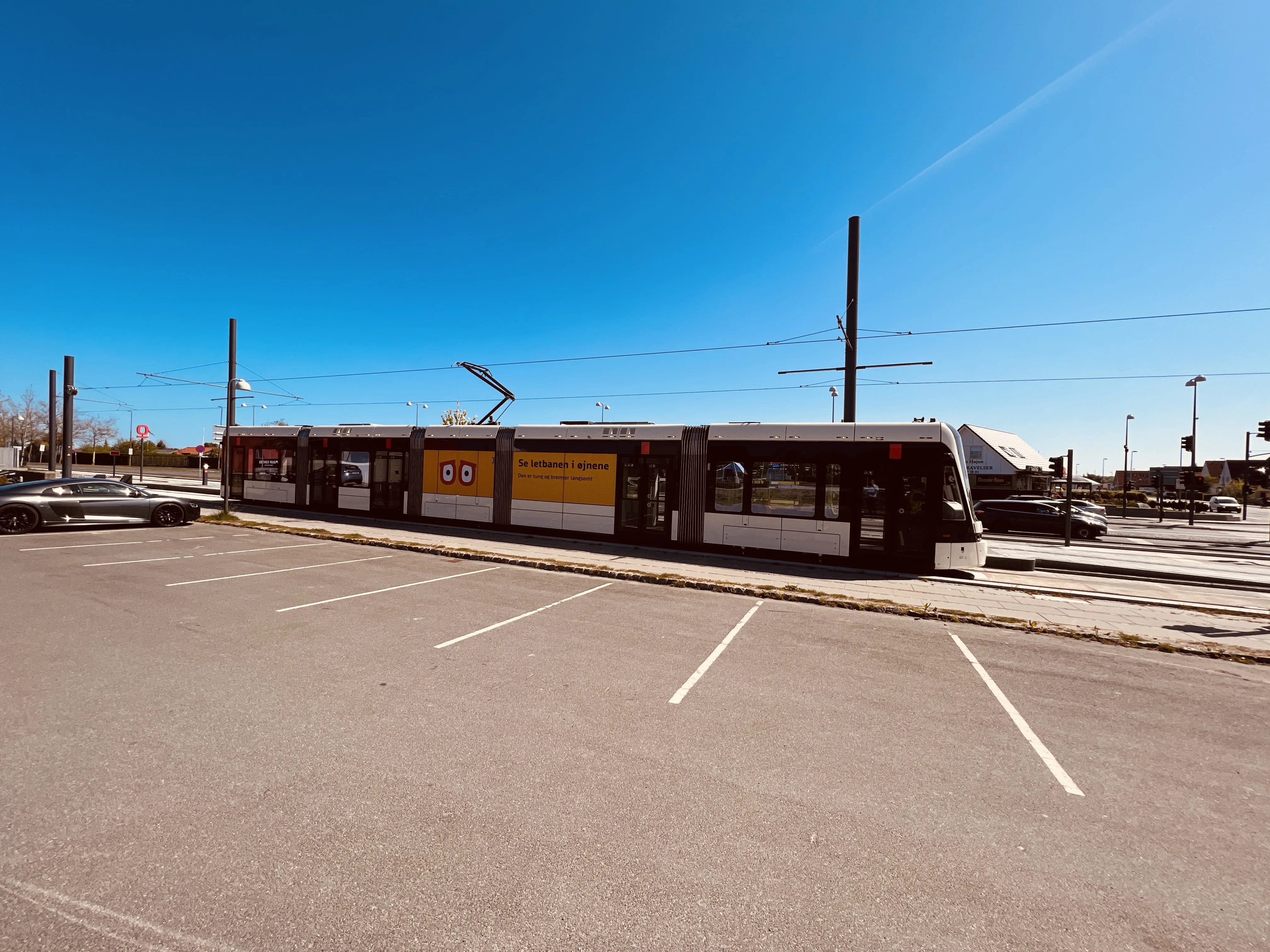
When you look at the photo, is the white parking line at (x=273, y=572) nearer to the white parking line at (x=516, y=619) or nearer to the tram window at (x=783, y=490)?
the white parking line at (x=516, y=619)

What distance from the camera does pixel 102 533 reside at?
14.1 meters

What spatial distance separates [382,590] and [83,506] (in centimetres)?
1128

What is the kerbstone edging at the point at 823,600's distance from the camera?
23.5 feet

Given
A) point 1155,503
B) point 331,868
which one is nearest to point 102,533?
point 331,868

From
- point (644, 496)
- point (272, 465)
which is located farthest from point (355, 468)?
point (644, 496)

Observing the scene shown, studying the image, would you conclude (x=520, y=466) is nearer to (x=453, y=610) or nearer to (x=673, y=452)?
(x=673, y=452)

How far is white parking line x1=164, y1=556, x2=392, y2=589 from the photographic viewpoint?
8891 mm

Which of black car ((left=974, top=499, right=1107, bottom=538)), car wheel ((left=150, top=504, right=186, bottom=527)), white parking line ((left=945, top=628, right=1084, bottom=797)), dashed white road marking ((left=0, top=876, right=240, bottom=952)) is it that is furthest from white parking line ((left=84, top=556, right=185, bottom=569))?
black car ((left=974, top=499, right=1107, bottom=538))

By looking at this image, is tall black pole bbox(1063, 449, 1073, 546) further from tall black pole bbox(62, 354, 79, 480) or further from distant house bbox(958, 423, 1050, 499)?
tall black pole bbox(62, 354, 79, 480)

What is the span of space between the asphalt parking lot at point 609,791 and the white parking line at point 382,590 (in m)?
0.71

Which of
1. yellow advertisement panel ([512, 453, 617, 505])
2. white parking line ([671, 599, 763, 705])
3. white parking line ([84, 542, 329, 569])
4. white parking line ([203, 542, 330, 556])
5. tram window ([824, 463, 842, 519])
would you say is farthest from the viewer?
yellow advertisement panel ([512, 453, 617, 505])

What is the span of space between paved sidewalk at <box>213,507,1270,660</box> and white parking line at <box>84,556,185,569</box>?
12.0 feet

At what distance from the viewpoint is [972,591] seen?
10.4m

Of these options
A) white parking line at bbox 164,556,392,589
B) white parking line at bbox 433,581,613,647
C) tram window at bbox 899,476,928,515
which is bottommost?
white parking line at bbox 433,581,613,647
